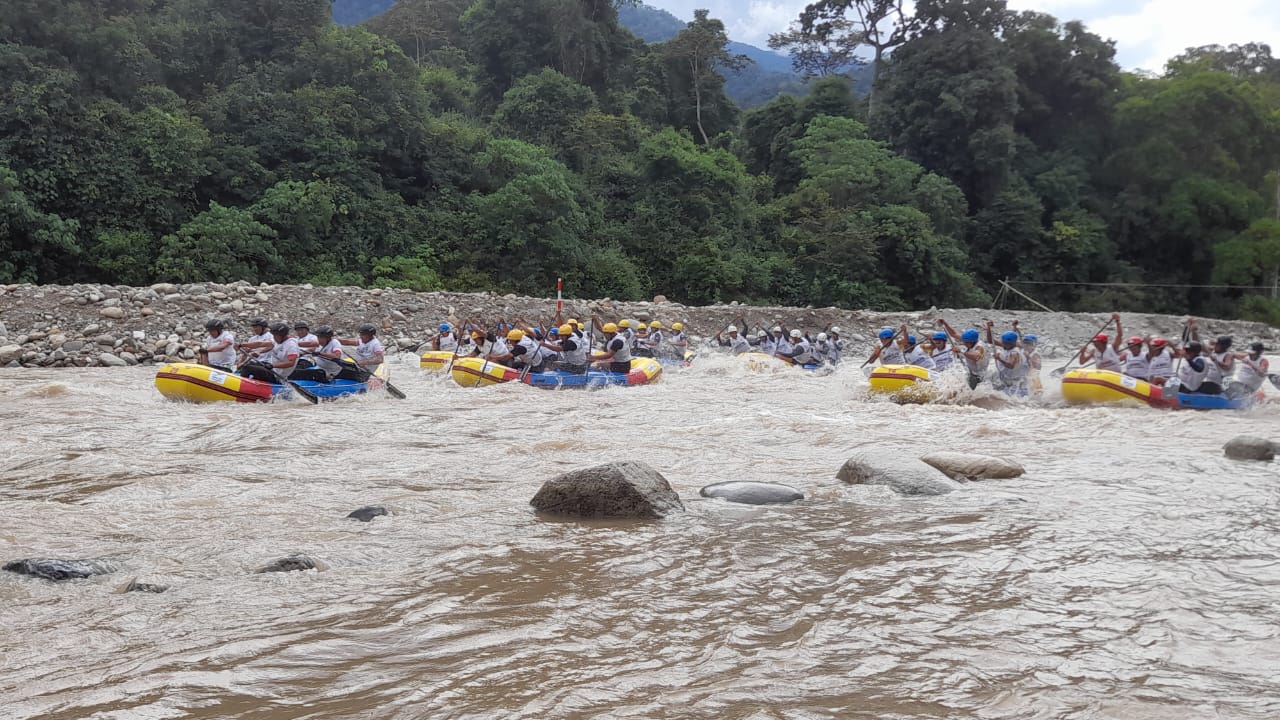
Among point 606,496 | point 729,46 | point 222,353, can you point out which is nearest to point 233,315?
point 222,353

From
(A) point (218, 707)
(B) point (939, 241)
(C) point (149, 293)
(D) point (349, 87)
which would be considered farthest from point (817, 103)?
(A) point (218, 707)

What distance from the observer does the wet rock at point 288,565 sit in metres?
4.50

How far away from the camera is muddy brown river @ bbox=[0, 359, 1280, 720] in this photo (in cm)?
323

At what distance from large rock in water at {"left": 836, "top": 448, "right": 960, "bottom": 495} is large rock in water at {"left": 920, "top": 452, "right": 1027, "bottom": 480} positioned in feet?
0.90

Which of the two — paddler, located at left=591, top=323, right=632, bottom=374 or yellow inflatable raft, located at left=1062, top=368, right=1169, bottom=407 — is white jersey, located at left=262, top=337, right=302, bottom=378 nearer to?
paddler, located at left=591, top=323, right=632, bottom=374

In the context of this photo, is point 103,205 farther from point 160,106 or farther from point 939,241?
point 939,241

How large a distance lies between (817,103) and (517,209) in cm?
1814

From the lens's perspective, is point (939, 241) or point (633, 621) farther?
point (939, 241)

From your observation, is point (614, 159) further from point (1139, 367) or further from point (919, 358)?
point (1139, 367)

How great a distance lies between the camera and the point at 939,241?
113 ft

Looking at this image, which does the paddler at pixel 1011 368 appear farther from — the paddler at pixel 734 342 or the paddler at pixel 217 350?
the paddler at pixel 217 350

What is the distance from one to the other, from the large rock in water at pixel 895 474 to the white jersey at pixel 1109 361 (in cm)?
796

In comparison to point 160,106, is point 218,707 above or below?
below

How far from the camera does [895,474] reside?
6.72 metres
